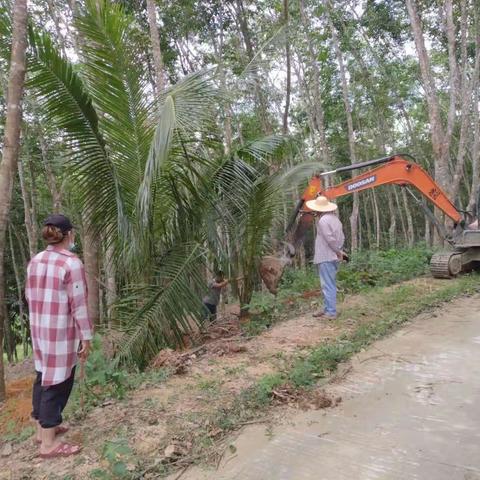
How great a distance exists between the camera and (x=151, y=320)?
5.34 metres

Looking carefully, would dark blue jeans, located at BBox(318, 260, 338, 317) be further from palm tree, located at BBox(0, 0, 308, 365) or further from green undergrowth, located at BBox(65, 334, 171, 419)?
green undergrowth, located at BBox(65, 334, 171, 419)

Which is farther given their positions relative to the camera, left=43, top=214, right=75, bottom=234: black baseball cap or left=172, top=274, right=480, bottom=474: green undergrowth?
left=172, top=274, right=480, bottom=474: green undergrowth

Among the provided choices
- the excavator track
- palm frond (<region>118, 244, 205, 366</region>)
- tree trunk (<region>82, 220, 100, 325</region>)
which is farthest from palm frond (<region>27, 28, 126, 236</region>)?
the excavator track

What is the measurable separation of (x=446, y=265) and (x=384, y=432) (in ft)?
21.5

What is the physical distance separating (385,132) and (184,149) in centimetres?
2190

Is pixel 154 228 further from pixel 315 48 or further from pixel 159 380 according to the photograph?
pixel 315 48

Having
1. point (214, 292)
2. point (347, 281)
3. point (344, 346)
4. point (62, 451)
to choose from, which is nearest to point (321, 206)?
point (344, 346)

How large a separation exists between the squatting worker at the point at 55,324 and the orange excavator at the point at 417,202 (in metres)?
4.20

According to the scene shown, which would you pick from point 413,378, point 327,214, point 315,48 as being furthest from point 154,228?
point 315,48

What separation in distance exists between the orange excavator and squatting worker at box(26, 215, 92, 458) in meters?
4.20

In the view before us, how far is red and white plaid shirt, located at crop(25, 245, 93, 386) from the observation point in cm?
328

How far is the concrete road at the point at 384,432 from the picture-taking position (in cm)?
296

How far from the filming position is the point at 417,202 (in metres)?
9.49

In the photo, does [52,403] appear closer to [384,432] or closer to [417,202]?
[384,432]
